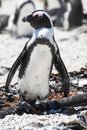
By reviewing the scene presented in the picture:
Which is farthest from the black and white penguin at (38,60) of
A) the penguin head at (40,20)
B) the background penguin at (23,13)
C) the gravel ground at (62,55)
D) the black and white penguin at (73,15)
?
the black and white penguin at (73,15)

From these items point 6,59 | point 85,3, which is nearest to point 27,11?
point 6,59

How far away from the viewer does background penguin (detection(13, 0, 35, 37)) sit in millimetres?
9227

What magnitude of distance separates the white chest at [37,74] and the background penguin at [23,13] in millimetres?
4743

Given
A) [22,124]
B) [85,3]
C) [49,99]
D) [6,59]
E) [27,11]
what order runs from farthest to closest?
1. [85,3]
2. [27,11]
3. [6,59]
4. [49,99]
5. [22,124]

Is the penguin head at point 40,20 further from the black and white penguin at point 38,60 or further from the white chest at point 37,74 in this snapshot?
the white chest at point 37,74

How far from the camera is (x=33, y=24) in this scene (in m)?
4.47

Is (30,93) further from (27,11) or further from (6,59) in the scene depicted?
(27,11)

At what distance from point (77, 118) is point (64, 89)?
0.48 m

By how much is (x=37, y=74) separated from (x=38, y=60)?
131 millimetres

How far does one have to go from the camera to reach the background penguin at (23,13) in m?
9.23

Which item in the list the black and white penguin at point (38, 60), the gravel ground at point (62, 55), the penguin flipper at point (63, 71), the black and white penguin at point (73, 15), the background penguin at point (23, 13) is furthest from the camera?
the black and white penguin at point (73, 15)

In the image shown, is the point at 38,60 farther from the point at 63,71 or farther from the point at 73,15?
the point at 73,15

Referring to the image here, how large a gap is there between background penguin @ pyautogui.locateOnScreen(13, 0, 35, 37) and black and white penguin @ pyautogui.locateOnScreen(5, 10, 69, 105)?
4.73 metres

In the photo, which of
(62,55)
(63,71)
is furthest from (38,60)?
(62,55)
